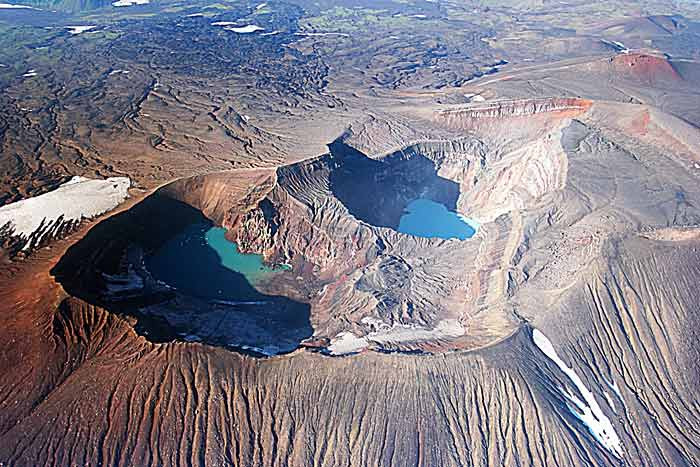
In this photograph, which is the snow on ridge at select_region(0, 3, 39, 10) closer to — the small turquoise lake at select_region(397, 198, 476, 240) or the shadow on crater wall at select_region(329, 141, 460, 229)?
the shadow on crater wall at select_region(329, 141, 460, 229)

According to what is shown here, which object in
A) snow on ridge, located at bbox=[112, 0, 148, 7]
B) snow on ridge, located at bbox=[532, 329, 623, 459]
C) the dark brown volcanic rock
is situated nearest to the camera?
the dark brown volcanic rock

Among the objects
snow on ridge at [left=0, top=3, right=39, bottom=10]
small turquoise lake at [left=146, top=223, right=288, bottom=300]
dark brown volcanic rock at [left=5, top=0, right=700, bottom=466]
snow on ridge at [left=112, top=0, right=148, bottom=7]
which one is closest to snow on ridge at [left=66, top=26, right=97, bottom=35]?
snow on ridge at [left=112, top=0, right=148, bottom=7]

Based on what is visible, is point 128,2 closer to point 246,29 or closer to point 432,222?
point 246,29

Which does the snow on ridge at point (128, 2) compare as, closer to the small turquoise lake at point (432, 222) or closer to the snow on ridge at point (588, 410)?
the small turquoise lake at point (432, 222)

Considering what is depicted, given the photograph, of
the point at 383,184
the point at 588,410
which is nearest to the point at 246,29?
the point at 383,184

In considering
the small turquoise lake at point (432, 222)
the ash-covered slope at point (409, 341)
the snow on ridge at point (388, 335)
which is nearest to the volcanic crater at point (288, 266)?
the snow on ridge at point (388, 335)
